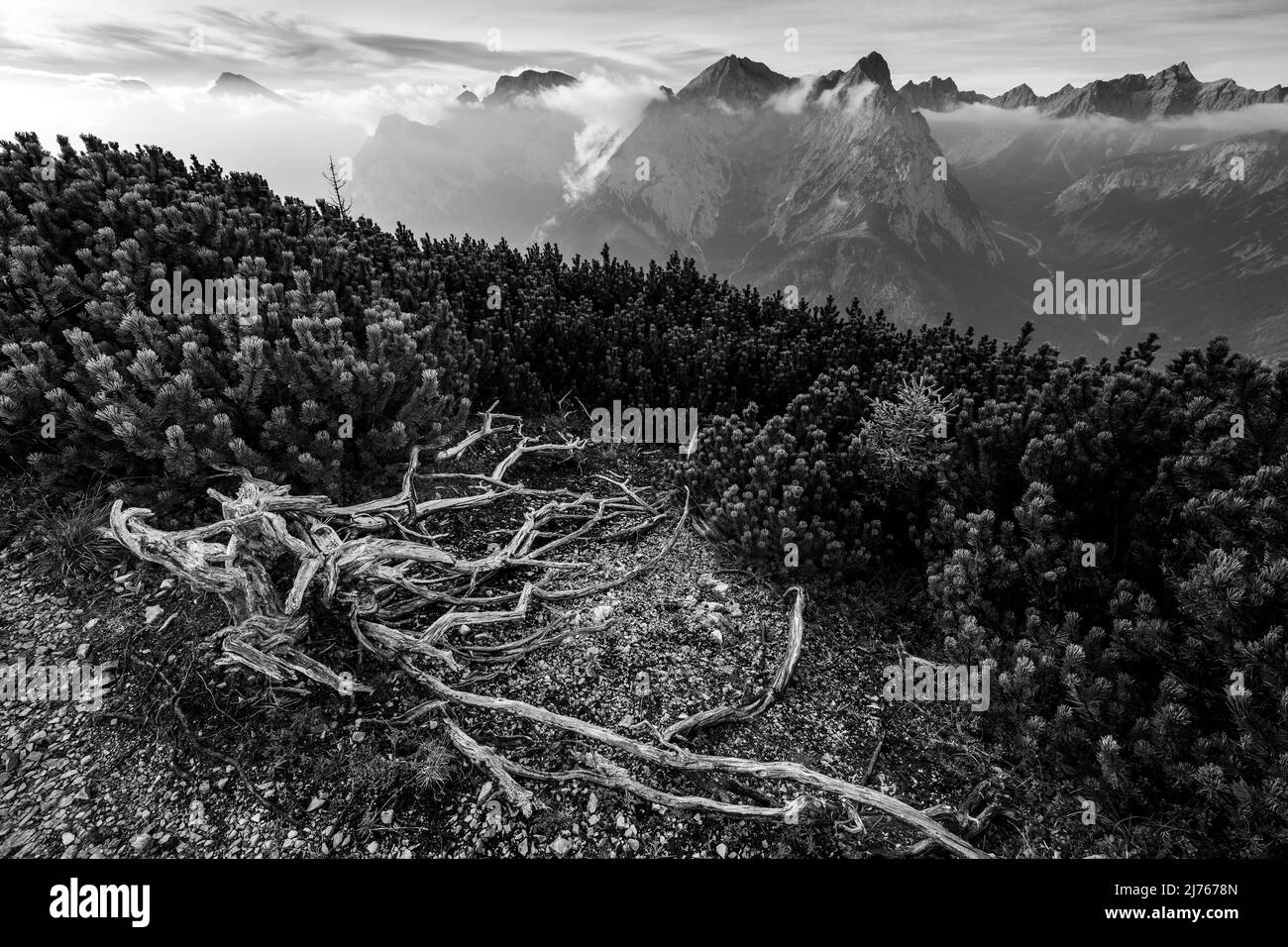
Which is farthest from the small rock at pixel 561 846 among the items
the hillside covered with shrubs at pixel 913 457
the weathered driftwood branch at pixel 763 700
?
the hillside covered with shrubs at pixel 913 457

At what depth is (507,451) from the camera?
691 cm

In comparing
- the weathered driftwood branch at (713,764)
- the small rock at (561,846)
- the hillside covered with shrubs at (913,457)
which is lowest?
the small rock at (561,846)

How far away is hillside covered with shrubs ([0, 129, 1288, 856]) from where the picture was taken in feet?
10.5

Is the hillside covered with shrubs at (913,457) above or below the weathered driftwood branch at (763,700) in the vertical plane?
above

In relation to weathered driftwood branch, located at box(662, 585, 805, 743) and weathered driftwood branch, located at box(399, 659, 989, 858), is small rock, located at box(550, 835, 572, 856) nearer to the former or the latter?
weathered driftwood branch, located at box(399, 659, 989, 858)

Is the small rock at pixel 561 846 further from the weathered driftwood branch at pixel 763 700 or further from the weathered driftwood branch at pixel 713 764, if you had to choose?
the weathered driftwood branch at pixel 763 700

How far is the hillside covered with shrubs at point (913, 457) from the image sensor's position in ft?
10.5

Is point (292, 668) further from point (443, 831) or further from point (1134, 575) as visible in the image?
point (1134, 575)

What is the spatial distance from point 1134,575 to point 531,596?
415 cm

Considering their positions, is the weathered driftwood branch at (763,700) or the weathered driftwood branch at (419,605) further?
the weathered driftwood branch at (763,700)

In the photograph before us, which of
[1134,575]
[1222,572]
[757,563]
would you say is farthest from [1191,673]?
[757,563]

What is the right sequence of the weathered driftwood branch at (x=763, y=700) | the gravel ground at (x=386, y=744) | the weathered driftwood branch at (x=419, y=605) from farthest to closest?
the weathered driftwood branch at (x=763, y=700)
the weathered driftwood branch at (x=419, y=605)
the gravel ground at (x=386, y=744)

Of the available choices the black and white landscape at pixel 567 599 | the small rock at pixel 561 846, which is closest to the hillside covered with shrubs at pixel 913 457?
the black and white landscape at pixel 567 599

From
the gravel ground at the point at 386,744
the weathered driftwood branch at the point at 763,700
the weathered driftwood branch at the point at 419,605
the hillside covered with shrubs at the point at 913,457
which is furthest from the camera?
the weathered driftwood branch at the point at 763,700
